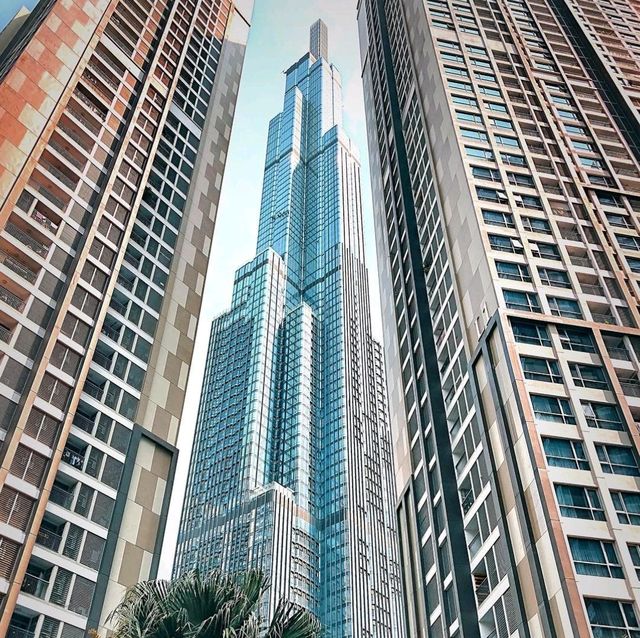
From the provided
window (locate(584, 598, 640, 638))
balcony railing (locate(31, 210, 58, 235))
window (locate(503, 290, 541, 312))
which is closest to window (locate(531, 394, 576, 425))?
window (locate(503, 290, 541, 312))

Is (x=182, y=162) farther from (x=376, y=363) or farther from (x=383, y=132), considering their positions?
(x=376, y=363)

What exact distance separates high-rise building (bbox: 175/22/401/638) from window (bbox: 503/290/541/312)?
279 ft

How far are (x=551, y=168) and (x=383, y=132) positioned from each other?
28.5 m

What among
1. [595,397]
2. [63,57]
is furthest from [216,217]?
[595,397]

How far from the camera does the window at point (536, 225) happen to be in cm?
5259

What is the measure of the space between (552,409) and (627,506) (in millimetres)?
6306

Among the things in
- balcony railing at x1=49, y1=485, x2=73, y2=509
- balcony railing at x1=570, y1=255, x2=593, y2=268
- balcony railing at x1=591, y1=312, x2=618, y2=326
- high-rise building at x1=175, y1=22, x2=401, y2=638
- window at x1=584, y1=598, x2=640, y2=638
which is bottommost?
window at x1=584, y1=598, x2=640, y2=638

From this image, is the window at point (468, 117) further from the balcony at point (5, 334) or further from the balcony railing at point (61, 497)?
the balcony railing at point (61, 497)

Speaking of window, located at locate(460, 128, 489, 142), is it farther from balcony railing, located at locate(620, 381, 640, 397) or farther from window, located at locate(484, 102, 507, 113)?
balcony railing, located at locate(620, 381, 640, 397)

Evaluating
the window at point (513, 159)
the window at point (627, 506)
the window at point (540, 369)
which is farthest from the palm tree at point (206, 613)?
the window at point (513, 159)

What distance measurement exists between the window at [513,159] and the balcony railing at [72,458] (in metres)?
38.6

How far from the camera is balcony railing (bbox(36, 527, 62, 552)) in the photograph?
34.0 metres

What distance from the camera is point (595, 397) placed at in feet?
138

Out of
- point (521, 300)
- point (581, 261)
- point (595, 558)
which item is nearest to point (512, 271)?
point (521, 300)
